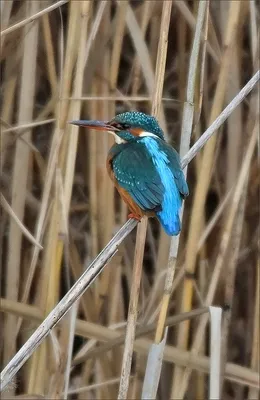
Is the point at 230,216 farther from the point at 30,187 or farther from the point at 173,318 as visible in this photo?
the point at 30,187

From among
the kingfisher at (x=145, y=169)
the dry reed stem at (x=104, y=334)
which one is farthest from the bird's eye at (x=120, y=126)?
the dry reed stem at (x=104, y=334)

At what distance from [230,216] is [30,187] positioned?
42 cm

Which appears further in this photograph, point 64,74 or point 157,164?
point 64,74

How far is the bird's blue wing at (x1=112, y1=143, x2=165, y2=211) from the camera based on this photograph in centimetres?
105

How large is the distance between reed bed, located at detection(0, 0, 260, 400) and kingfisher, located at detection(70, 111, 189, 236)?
1.9 inches

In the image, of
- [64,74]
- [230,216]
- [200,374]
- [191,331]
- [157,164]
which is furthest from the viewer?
[191,331]

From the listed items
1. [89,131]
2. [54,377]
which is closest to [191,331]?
[54,377]

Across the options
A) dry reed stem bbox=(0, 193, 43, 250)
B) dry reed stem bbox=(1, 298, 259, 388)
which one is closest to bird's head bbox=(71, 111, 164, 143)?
dry reed stem bbox=(0, 193, 43, 250)

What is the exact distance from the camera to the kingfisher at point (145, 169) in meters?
1.04

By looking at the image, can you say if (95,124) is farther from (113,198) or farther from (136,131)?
(113,198)

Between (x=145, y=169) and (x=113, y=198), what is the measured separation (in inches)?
10.6

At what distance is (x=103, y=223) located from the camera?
4.56 ft

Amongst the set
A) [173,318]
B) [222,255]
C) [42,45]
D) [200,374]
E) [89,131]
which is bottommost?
[200,374]

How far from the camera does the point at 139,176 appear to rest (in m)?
1.10
